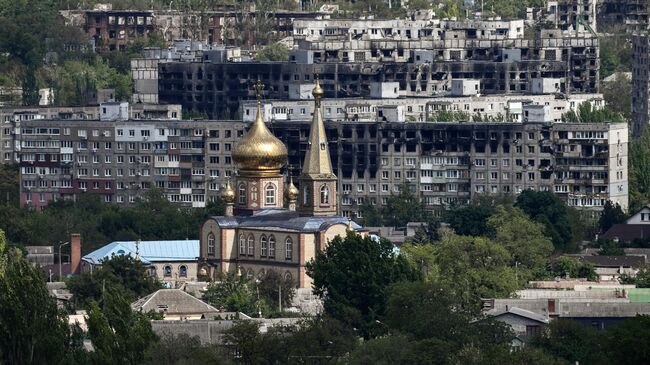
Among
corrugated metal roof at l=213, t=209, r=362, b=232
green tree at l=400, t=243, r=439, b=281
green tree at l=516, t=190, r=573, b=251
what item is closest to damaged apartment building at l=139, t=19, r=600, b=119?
green tree at l=516, t=190, r=573, b=251

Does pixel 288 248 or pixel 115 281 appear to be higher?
pixel 288 248

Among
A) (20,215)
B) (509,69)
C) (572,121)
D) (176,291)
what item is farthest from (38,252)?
(509,69)

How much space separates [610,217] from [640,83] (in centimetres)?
4007

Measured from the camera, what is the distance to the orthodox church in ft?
385

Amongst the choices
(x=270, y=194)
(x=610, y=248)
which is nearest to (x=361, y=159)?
(x=610, y=248)

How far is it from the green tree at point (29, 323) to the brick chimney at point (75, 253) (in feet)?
103

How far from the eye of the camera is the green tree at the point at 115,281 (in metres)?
113

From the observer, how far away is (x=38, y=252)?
129 meters

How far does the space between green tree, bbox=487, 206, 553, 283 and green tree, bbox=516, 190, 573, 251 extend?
2651 millimetres

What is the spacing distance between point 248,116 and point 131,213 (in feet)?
56.5

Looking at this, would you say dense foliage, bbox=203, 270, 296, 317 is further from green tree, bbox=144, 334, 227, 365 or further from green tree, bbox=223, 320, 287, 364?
green tree, bbox=144, 334, 227, 365

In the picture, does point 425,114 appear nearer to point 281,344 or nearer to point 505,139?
point 505,139

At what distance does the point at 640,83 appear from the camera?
178 m

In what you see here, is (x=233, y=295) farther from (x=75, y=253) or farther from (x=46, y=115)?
(x=46, y=115)
